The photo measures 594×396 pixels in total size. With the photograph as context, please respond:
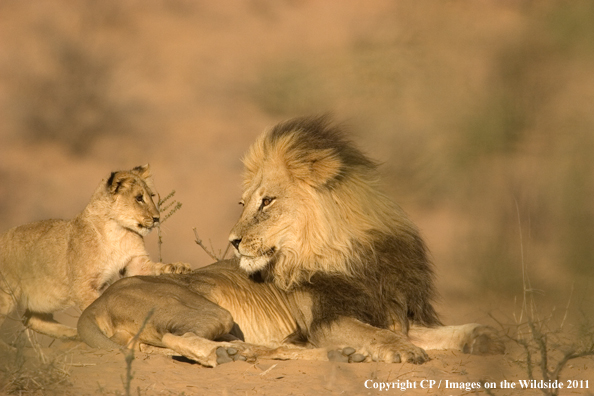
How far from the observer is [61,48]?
12.4 metres

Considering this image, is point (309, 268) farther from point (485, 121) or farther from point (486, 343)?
point (485, 121)

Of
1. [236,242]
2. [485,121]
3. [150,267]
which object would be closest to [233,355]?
[236,242]

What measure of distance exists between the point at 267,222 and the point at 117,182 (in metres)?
1.43

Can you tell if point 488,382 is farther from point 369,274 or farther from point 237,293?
point 237,293

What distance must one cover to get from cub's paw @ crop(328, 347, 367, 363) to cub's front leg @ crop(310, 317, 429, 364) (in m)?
0.07

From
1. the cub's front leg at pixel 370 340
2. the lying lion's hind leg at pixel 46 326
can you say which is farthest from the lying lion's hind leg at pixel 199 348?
the lying lion's hind leg at pixel 46 326

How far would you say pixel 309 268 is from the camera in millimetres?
5367

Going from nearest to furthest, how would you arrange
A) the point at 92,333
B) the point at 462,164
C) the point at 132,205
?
the point at 462,164 → the point at 92,333 → the point at 132,205

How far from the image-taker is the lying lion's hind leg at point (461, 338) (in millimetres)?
4785

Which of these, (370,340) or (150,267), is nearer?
(370,340)

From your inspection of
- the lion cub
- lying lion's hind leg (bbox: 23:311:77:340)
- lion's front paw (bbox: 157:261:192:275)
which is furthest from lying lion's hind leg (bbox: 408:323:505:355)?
lying lion's hind leg (bbox: 23:311:77:340)

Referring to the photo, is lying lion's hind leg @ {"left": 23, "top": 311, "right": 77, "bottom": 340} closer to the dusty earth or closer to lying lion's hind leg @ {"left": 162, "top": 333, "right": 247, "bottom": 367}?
the dusty earth

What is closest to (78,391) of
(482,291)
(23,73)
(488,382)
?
(488,382)

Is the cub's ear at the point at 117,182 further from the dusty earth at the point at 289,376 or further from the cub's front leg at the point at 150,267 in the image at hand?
the dusty earth at the point at 289,376
